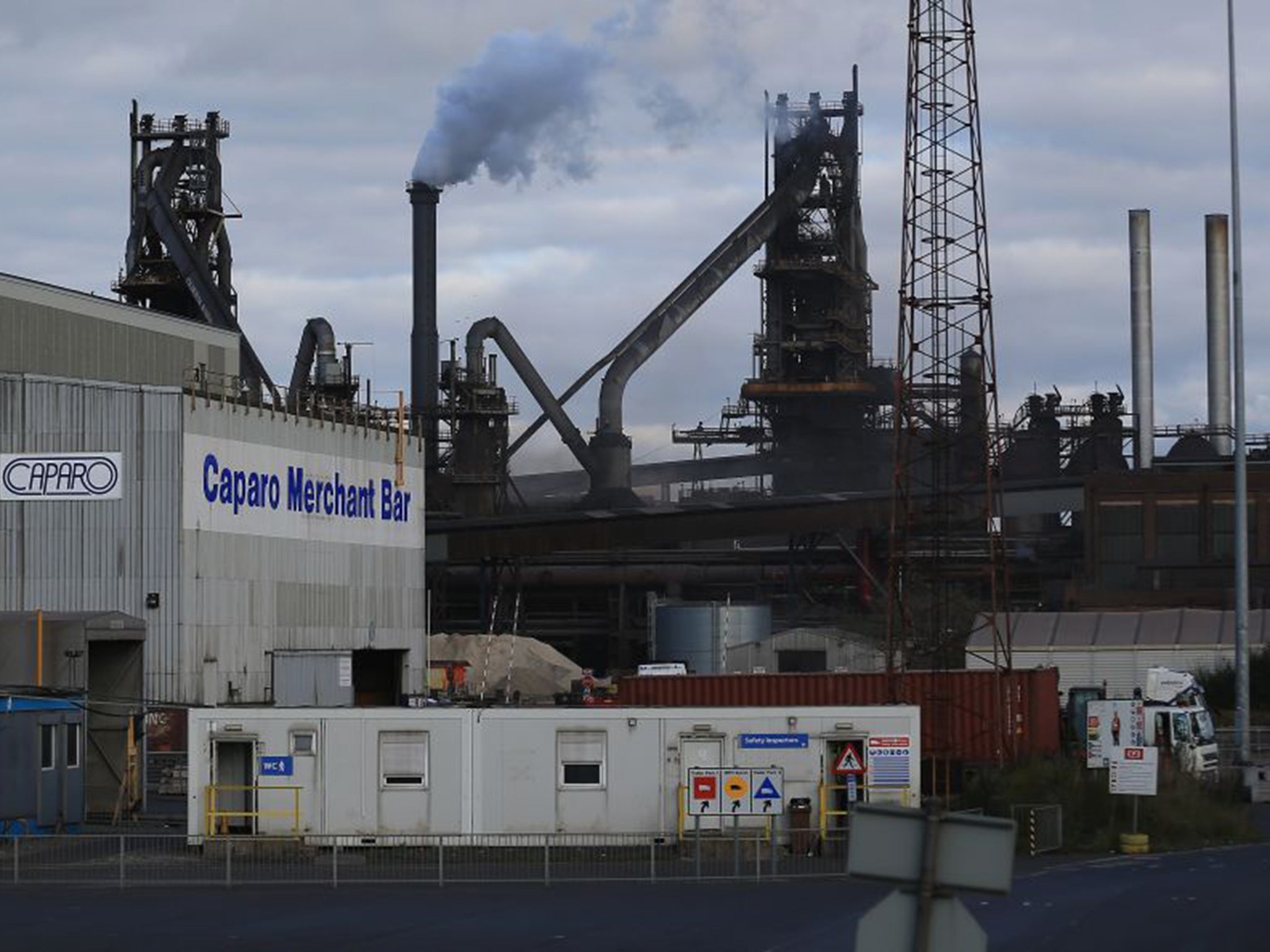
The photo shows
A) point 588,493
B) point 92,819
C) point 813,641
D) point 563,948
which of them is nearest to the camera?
point 563,948

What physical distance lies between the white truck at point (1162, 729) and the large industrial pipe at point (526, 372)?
57.8m

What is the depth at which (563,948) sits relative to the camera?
25734 millimetres

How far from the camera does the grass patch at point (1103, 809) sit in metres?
41.7

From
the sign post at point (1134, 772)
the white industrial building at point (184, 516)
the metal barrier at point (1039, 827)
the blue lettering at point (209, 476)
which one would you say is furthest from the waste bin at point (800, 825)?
the blue lettering at point (209, 476)

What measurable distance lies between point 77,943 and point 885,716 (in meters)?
18.1

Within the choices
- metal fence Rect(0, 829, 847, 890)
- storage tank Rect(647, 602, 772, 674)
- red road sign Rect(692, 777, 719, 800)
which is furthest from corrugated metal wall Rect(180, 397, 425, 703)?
red road sign Rect(692, 777, 719, 800)

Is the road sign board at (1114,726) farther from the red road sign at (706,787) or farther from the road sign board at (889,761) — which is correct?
the red road sign at (706,787)

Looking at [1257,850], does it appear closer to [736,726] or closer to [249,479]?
[736,726]

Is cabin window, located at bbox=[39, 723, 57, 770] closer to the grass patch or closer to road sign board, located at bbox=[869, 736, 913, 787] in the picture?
road sign board, located at bbox=[869, 736, 913, 787]

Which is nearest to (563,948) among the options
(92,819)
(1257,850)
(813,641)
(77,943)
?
(77,943)

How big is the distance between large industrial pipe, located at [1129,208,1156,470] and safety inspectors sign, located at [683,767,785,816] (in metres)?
78.5

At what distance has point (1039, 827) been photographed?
40.2 metres

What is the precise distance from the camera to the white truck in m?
53.1

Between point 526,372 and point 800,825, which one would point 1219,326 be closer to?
point 526,372
